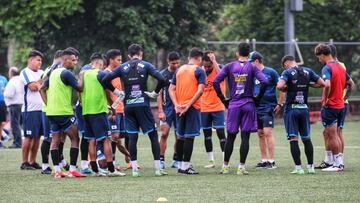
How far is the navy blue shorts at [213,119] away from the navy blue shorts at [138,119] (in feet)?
7.58

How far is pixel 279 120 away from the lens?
33219 mm

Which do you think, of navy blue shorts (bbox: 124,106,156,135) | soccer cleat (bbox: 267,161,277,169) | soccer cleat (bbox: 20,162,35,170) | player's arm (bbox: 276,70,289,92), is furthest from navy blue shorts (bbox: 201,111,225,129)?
soccer cleat (bbox: 20,162,35,170)

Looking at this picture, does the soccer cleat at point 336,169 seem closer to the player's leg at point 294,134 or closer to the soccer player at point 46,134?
the player's leg at point 294,134

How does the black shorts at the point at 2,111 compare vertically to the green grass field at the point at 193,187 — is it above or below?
above

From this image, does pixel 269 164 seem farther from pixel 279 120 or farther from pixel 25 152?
pixel 279 120

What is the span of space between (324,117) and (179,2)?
61.4ft

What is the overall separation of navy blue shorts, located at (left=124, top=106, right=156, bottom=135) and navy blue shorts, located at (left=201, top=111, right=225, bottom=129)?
2312 millimetres

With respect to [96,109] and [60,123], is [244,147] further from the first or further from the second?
[60,123]

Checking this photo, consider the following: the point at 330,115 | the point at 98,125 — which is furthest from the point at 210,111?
the point at 98,125

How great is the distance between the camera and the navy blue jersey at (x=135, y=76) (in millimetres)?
15094

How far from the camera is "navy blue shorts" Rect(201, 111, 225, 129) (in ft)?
57.2

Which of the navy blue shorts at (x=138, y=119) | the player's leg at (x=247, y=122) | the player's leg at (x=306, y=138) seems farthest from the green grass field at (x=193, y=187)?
the navy blue shorts at (x=138, y=119)

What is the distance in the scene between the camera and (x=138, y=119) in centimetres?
1523

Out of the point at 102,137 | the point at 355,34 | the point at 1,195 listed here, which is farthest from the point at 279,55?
the point at 1,195
